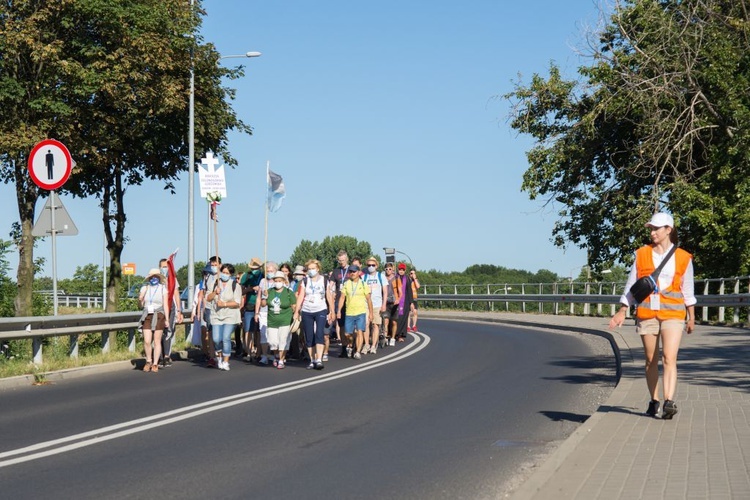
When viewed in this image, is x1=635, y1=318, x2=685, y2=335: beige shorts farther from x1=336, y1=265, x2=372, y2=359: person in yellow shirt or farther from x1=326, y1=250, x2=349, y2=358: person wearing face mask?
x1=326, y1=250, x2=349, y2=358: person wearing face mask

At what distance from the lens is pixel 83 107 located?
96.7 feet

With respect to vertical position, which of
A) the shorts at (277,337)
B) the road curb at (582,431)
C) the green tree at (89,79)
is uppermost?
the green tree at (89,79)

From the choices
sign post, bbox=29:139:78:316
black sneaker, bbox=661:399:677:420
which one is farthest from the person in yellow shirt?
black sneaker, bbox=661:399:677:420

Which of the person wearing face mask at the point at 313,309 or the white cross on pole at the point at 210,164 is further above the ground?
the white cross on pole at the point at 210,164

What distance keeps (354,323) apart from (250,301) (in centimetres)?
199

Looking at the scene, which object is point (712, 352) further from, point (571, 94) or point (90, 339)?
point (571, 94)

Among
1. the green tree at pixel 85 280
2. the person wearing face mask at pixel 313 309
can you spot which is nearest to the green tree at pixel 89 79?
the person wearing face mask at pixel 313 309

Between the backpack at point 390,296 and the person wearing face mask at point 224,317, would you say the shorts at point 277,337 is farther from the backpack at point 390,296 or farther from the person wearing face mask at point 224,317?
the backpack at point 390,296

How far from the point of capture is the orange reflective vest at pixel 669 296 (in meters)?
9.47

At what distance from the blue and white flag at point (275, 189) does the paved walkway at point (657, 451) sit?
55.0 feet

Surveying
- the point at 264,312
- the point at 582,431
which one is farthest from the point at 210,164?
the point at 582,431

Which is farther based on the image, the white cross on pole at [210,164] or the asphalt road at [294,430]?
the white cross on pole at [210,164]

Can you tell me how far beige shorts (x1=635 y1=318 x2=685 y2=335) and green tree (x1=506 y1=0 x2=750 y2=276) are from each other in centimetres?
2129

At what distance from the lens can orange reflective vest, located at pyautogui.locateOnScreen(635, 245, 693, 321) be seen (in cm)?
947
